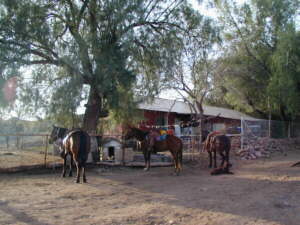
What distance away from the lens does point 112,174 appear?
38.2 feet

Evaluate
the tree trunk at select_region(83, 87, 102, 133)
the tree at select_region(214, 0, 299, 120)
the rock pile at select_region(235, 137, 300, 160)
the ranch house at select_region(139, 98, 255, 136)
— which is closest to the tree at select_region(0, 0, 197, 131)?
the tree trunk at select_region(83, 87, 102, 133)

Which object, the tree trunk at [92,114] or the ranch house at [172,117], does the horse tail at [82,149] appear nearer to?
the tree trunk at [92,114]

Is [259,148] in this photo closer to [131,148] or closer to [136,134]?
[131,148]

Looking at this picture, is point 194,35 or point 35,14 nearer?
point 35,14

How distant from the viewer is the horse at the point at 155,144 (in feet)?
39.6

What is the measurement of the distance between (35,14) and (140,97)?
5.80m

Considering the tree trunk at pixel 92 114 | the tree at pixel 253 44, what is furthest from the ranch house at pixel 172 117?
the tree trunk at pixel 92 114

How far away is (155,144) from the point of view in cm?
1235

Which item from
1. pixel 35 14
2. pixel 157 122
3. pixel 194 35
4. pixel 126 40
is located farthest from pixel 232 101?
pixel 35 14

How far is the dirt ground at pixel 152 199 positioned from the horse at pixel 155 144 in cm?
104

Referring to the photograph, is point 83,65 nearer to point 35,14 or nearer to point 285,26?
point 35,14

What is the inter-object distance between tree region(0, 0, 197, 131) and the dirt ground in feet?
11.1

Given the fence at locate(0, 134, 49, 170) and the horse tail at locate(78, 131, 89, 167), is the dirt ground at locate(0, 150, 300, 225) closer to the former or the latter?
the horse tail at locate(78, 131, 89, 167)

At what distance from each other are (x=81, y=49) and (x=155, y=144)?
189 inches
